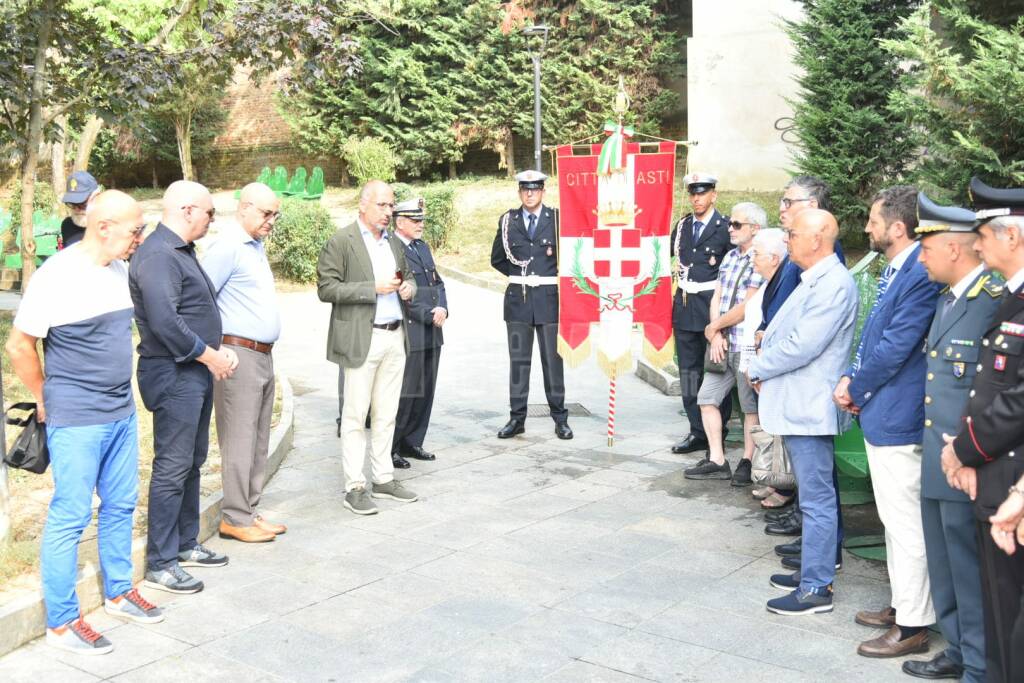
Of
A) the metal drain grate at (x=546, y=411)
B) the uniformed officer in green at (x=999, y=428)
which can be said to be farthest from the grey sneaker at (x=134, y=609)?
the metal drain grate at (x=546, y=411)

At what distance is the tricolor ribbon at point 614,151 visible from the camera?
27.4 ft

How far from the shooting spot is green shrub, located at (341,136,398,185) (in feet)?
94.5

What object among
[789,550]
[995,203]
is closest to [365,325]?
[789,550]

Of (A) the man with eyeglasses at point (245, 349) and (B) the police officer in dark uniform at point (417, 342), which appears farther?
(B) the police officer in dark uniform at point (417, 342)

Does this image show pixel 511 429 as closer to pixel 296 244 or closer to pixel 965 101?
pixel 965 101

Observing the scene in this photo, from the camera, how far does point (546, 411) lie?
9.79 meters

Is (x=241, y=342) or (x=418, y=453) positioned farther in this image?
(x=418, y=453)

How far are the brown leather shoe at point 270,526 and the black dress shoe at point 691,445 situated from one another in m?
3.25

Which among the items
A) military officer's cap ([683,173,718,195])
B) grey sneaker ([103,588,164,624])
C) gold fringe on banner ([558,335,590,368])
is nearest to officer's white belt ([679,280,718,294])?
military officer's cap ([683,173,718,195])

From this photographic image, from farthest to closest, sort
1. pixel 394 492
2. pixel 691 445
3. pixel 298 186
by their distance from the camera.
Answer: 1. pixel 298 186
2. pixel 691 445
3. pixel 394 492

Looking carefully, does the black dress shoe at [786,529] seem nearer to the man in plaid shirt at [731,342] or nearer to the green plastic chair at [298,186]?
the man in plaid shirt at [731,342]

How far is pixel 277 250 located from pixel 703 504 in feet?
46.4

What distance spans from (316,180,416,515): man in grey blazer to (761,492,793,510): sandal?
7.95 feet

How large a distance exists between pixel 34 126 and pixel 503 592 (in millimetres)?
8345
